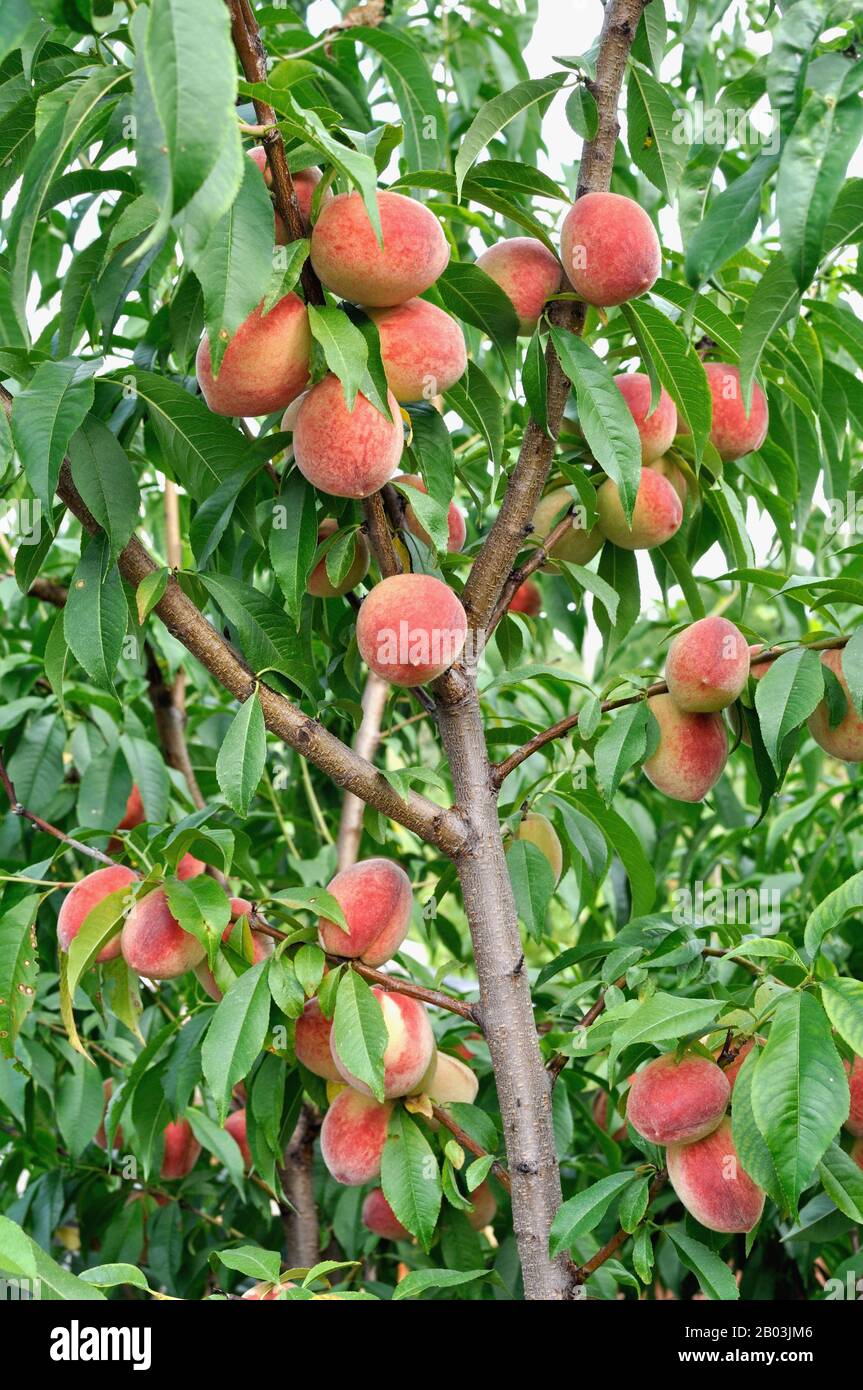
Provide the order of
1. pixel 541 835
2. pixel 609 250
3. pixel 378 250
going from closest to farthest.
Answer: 1. pixel 378 250
2. pixel 609 250
3. pixel 541 835

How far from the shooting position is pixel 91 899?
108 centimetres

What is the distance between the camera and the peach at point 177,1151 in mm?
1626

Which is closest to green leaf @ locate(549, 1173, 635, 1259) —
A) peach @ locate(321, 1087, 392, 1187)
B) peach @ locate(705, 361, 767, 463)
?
peach @ locate(321, 1087, 392, 1187)

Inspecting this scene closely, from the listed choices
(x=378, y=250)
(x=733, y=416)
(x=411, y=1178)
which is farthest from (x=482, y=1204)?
(x=378, y=250)

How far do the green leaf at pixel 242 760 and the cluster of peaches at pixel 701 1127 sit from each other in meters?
0.37

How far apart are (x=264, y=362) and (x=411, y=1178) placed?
2.11 ft

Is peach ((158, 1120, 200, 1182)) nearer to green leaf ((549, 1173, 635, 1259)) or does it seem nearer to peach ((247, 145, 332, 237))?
green leaf ((549, 1173, 635, 1259))

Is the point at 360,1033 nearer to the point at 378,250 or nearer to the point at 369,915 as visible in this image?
the point at 369,915

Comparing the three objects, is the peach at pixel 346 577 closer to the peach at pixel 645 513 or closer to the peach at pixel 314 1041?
the peach at pixel 645 513

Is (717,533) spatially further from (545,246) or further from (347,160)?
(347,160)

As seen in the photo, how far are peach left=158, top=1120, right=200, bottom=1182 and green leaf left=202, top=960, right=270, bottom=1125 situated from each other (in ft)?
2.44
